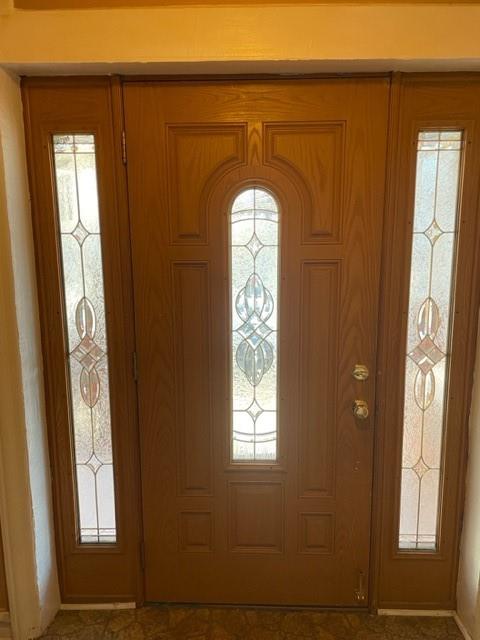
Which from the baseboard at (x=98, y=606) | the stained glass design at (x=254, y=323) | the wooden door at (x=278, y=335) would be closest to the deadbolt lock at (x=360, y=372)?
the wooden door at (x=278, y=335)

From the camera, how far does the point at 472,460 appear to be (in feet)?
5.26

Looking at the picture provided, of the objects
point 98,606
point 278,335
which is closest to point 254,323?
point 278,335

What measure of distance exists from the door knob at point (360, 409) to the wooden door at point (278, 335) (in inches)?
0.8

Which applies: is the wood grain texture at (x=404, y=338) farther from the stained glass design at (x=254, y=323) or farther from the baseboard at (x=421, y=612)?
the stained glass design at (x=254, y=323)

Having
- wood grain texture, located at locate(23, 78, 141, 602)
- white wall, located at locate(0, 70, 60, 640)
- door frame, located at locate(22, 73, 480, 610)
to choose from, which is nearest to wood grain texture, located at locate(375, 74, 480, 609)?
door frame, located at locate(22, 73, 480, 610)

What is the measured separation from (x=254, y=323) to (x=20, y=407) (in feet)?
2.83

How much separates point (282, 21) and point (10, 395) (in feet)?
4.86

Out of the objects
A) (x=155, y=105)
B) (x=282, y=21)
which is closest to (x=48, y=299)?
(x=155, y=105)

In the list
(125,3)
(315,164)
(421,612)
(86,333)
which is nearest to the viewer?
(125,3)

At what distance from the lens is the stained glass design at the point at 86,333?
1.53 m

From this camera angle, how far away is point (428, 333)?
5.19 ft

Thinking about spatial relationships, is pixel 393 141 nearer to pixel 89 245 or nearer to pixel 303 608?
pixel 89 245

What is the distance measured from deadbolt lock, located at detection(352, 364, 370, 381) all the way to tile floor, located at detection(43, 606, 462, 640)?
955 millimetres

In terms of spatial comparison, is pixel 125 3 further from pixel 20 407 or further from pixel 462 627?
pixel 462 627
